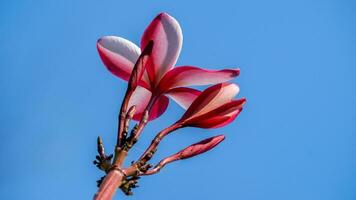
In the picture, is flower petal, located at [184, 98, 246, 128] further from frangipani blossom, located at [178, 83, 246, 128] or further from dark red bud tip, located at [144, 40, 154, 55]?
dark red bud tip, located at [144, 40, 154, 55]

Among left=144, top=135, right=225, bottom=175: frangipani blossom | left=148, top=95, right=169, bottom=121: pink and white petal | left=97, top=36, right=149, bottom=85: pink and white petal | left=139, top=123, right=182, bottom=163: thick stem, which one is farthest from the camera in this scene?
left=148, top=95, right=169, bottom=121: pink and white petal

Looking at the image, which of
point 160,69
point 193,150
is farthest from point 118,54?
point 193,150

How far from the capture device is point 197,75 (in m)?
2.54

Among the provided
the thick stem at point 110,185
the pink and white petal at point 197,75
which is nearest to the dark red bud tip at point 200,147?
the pink and white petal at point 197,75

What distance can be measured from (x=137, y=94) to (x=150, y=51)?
435 mm

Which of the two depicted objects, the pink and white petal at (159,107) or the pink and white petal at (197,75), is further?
the pink and white petal at (159,107)

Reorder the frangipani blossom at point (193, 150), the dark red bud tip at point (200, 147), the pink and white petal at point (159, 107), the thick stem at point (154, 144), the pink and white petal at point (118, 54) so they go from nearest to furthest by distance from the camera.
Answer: the thick stem at point (154, 144) → the frangipani blossom at point (193, 150) → the dark red bud tip at point (200, 147) → the pink and white petal at point (118, 54) → the pink and white petal at point (159, 107)

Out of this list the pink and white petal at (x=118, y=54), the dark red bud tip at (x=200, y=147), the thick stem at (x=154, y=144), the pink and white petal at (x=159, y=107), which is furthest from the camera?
the pink and white petal at (x=159, y=107)

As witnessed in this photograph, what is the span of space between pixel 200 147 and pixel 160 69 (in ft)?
1.63

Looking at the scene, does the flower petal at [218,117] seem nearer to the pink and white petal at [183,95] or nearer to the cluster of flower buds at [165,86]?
the cluster of flower buds at [165,86]

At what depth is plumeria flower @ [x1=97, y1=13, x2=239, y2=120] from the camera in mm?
2508

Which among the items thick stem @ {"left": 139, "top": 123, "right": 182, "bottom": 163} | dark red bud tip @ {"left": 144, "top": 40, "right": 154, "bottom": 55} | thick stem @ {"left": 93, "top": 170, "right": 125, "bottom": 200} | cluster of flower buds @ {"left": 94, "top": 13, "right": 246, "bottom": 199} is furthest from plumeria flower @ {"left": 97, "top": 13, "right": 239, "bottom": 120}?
thick stem @ {"left": 93, "top": 170, "right": 125, "bottom": 200}

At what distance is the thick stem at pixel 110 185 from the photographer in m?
1.80

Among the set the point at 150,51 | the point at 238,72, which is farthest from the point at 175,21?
the point at 238,72
